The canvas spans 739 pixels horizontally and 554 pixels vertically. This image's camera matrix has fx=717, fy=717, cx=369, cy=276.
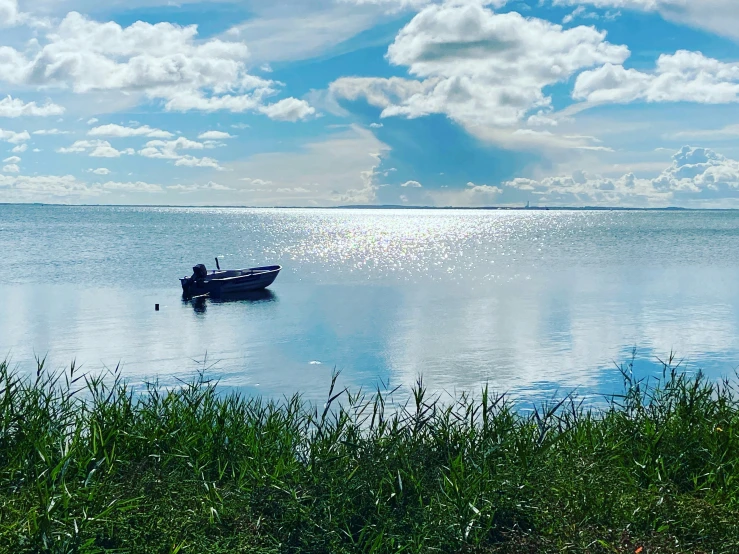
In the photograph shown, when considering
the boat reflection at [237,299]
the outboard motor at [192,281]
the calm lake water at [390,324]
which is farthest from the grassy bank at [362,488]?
the outboard motor at [192,281]


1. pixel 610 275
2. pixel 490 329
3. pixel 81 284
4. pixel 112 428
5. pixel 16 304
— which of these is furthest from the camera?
pixel 610 275

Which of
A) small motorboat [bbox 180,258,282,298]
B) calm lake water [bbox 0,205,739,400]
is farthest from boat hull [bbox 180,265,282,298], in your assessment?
calm lake water [bbox 0,205,739,400]

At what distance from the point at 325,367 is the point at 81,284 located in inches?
1398

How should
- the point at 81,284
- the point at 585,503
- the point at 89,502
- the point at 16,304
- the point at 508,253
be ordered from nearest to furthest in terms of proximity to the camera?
the point at 89,502 → the point at 585,503 → the point at 16,304 → the point at 81,284 → the point at 508,253

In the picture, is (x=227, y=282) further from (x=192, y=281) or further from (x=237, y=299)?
(x=192, y=281)

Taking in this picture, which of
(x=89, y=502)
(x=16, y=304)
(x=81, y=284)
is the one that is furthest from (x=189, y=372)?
(x=81, y=284)

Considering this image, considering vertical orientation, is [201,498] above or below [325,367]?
above

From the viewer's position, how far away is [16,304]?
43281 mm

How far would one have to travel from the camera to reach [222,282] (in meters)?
48.0

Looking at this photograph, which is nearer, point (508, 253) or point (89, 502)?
point (89, 502)

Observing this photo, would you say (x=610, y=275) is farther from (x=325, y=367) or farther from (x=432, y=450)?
(x=432, y=450)

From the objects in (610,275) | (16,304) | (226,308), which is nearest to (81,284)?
Answer: (16,304)

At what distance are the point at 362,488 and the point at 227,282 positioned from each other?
139ft

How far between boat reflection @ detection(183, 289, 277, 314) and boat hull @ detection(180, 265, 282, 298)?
26 centimetres
